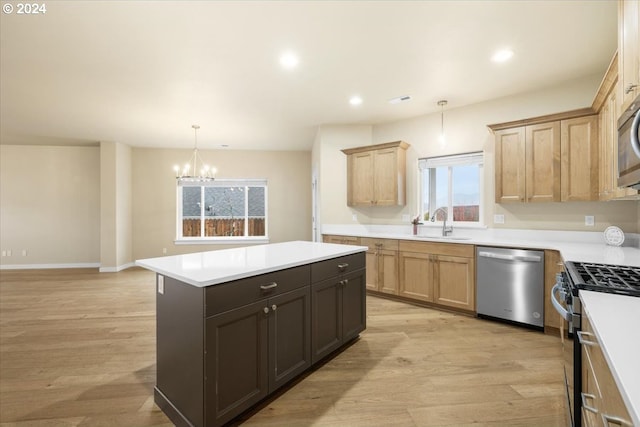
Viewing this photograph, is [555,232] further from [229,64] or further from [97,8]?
[97,8]

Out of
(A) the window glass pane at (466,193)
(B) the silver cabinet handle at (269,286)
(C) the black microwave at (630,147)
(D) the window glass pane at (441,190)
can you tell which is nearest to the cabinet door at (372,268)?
(D) the window glass pane at (441,190)

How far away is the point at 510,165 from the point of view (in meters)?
3.52

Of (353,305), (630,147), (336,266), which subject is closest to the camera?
(630,147)

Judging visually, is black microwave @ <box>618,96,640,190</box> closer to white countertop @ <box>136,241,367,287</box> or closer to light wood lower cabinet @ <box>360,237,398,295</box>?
white countertop @ <box>136,241,367,287</box>

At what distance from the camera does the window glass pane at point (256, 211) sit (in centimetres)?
735

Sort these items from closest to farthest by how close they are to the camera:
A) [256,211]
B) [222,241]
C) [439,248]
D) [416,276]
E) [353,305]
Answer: [353,305] < [439,248] < [416,276] < [222,241] < [256,211]

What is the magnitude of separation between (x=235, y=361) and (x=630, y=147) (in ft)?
8.08

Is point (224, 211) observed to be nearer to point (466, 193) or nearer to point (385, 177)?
point (385, 177)

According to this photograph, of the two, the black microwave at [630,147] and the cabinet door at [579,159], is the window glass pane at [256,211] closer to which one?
the cabinet door at [579,159]

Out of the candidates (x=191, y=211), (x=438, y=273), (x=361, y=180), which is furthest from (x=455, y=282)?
(x=191, y=211)

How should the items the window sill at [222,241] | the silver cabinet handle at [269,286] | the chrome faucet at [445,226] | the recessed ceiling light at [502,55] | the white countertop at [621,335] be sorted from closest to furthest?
the white countertop at [621,335]
the silver cabinet handle at [269,286]
the recessed ceiling light at [502,55]
the chrome faucet at [445,226]
the window sill at [222,241]

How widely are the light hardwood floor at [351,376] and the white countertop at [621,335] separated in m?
1.09

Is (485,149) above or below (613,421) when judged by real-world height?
above

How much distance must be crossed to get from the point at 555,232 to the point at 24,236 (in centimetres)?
999
